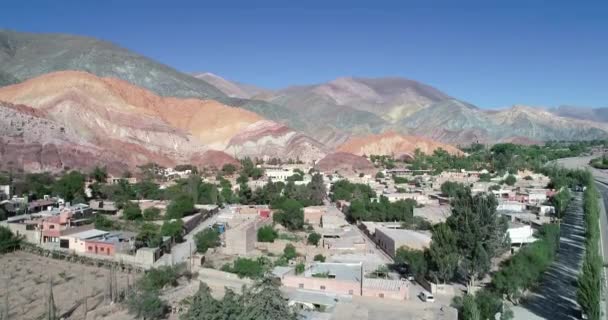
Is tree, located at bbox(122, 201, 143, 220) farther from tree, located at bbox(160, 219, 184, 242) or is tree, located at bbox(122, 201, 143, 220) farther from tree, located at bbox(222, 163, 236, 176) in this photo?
tree, located at bbox(222, 163, 236, 176)

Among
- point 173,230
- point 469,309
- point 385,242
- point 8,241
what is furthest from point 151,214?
point 469,309

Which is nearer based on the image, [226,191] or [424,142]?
[226,191]

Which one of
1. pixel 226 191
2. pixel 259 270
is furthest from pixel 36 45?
pixel 259 270

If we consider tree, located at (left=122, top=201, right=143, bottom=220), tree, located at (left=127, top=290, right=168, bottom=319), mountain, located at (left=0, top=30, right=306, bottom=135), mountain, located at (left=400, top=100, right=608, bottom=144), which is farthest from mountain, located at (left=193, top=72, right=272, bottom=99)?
tree, located at (left=127, top=290, right=168, bottom=319)

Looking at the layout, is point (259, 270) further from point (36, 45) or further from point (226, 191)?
point (36, 45)

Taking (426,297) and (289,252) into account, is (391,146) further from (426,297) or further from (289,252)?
(426,297)

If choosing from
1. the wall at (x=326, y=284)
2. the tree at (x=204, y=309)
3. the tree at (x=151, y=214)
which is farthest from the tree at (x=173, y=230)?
the tree at (x=204, y=309)
